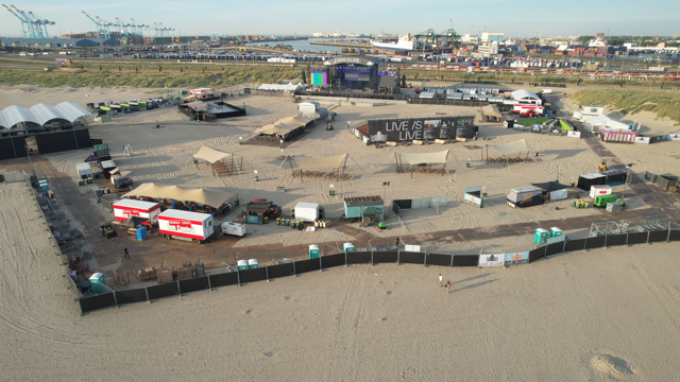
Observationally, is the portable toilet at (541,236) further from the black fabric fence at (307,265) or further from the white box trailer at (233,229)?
the white box trailer at (233,229)

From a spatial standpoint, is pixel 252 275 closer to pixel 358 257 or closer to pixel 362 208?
pixel 358 257

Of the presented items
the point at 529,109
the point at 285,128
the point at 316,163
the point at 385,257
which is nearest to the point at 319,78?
the point at 285,128

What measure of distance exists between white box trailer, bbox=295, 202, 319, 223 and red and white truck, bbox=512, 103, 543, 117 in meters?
43.8

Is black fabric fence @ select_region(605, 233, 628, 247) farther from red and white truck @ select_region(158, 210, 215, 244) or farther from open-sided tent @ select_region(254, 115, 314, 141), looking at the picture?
open-sided tent @ select_region(254, 115, 314, 141)

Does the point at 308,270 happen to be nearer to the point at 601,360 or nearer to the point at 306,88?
the point at 601,360

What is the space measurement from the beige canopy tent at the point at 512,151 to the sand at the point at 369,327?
54.2 ft

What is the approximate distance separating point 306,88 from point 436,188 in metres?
48.2

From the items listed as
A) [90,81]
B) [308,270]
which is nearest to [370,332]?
[308,270]

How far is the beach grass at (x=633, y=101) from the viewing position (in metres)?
52.4

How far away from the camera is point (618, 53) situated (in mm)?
197750

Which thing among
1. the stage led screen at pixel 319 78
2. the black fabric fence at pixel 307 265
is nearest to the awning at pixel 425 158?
the black fabric fence at pixel 307 265

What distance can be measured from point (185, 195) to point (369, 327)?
1548cm

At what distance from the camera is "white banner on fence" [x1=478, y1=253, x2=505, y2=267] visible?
20344 mm

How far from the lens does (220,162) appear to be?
36.4 metres
